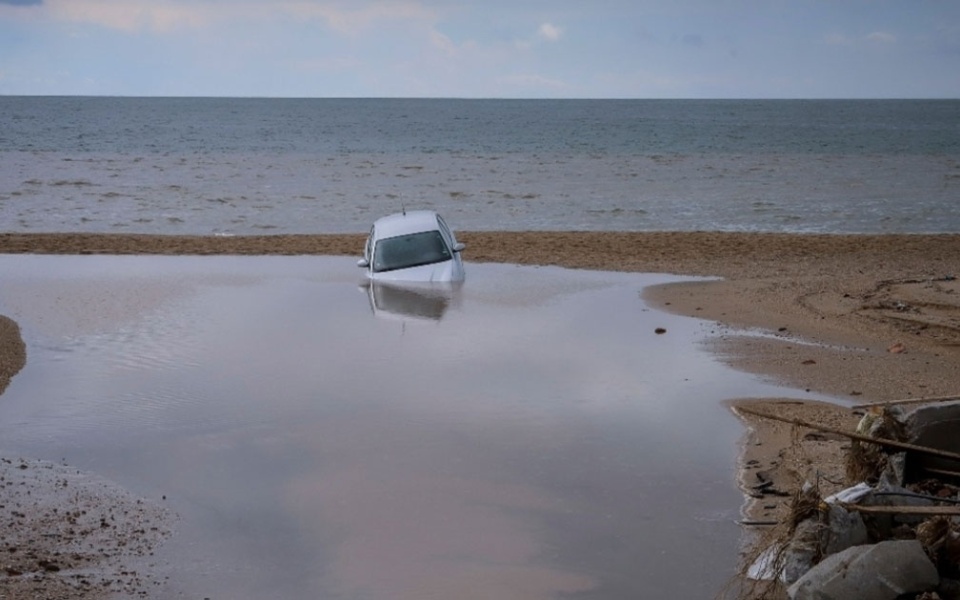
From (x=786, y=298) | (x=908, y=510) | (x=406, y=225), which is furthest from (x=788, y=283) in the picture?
(x=908, y=510)

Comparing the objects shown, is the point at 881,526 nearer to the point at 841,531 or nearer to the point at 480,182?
the point at 841,531

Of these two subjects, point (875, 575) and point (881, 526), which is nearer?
point (875, 575)

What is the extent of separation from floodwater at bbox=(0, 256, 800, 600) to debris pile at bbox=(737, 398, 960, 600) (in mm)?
888

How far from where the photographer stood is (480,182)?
162 ft

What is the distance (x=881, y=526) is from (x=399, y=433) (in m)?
5.68

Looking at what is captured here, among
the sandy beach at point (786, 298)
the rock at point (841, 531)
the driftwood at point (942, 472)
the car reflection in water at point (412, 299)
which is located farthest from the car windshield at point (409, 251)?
the rock at point (841, 531)

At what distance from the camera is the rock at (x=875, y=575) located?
688 centimetres

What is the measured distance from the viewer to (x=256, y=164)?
2381 inches

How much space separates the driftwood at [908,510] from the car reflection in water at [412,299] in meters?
11.2

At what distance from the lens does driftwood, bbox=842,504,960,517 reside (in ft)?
23.0

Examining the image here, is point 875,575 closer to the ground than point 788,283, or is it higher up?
higher up

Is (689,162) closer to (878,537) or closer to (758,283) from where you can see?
(758,283)

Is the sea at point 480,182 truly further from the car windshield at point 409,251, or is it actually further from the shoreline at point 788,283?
the car windshield at point 409,251

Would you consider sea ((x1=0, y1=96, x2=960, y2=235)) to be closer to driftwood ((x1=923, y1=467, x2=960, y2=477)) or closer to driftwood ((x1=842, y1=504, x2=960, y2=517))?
driftwood ((x1=923, y1=467, x2=960, y2=477))
